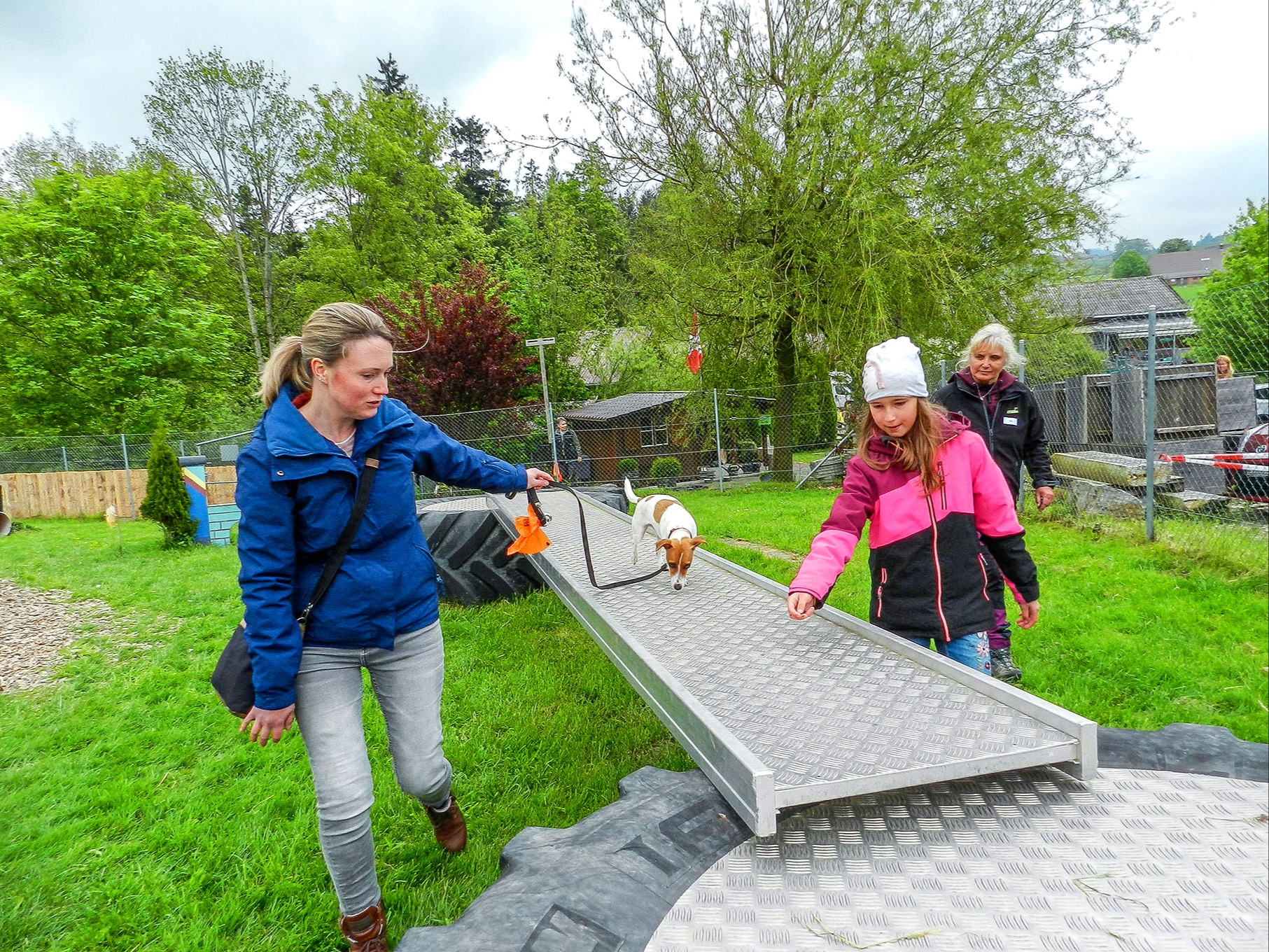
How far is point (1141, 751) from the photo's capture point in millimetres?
1799

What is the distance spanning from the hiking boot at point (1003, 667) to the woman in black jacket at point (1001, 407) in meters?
0.04

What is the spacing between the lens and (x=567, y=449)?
54.7ft

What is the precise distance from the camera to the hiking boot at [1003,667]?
153 inches

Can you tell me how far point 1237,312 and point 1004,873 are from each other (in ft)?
4.08

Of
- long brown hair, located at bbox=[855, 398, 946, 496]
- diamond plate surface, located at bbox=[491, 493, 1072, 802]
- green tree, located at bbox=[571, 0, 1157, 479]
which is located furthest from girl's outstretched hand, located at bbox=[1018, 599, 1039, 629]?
green tree, located at bbox=[571, 0, 1157, 479]

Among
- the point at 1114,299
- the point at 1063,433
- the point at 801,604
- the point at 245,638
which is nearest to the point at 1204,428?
the point at 801,604

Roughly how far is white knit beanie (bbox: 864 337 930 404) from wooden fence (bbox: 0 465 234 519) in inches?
820

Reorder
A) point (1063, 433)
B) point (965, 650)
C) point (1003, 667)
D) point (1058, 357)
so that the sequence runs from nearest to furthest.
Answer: point (965, 650)
point (1003, 667)
point (1063, 433)
point (1058, 357)

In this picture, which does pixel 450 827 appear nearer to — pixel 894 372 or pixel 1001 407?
pixel 894 372

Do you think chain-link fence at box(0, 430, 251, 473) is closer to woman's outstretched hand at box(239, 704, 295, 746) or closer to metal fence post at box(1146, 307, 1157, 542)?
woman's outstretched hand at box(239, 704, 295, 746)

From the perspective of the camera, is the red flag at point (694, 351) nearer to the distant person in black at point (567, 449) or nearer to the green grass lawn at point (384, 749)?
the distant person in black at point (567, 449)

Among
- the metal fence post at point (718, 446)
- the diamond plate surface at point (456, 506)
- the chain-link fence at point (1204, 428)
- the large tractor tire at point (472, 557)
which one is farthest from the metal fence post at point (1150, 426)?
the metal fence post at point (718, 446)

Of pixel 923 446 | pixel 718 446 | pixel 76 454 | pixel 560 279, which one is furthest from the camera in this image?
pixel 560 279

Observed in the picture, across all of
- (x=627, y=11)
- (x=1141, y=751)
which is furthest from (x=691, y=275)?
(x=1141, y=751)
